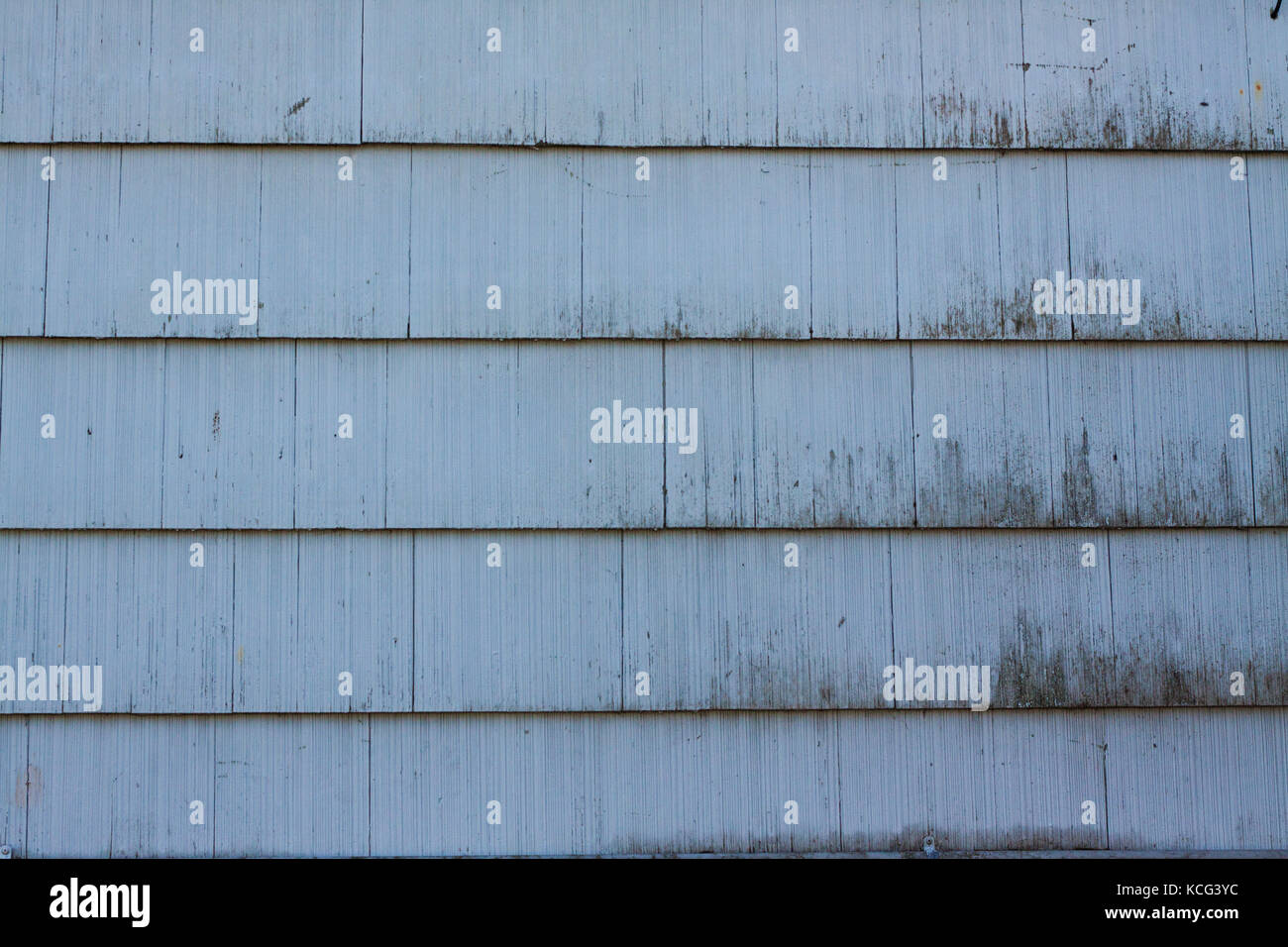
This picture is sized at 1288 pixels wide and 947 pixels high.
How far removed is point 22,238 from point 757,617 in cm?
352

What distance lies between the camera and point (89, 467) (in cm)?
388

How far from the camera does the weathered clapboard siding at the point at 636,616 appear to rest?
387 cm

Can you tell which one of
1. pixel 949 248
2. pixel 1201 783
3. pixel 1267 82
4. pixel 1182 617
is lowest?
pixel 1201 783

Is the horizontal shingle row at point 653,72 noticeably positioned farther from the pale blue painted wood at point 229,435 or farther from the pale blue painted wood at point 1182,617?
the pale blue painted wood at point 1182,617

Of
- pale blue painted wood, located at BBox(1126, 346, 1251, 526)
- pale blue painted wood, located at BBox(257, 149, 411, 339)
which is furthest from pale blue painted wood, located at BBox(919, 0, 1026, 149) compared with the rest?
pale blue painted wood, located at BBox(257, 149, 411, 339)

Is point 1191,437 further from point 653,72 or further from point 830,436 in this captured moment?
point 653,72

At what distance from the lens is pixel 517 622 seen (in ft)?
12.9

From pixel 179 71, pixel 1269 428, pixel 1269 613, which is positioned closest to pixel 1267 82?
pixel 1269 428

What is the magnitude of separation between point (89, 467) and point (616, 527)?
224cm

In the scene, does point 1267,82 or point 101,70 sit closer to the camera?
point 101,70

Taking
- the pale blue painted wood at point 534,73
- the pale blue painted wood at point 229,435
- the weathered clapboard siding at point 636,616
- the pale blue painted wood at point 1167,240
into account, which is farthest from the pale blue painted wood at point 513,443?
the pale blue painted wood at point 1167,240

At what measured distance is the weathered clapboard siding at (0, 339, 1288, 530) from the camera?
3.89m
